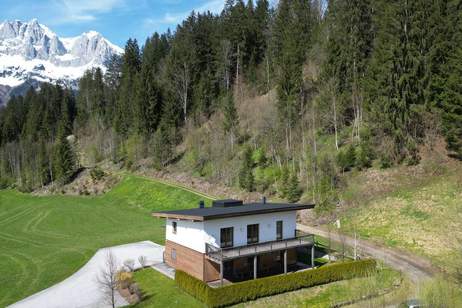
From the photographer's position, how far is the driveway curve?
2361 centimetres

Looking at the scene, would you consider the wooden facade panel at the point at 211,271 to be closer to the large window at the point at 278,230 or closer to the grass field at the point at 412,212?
the large window at the point at 278,230

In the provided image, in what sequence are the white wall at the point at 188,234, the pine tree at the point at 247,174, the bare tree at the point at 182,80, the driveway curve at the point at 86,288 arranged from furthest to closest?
the bare tree at the point at 182,80
the pine tree at the point at 247,174
the white wall at the point at 188,234
the driveway curve at the point at 86,288

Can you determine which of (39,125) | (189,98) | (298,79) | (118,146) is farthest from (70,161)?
(298,79)

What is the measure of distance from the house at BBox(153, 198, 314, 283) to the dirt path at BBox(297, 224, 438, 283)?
4.62 m

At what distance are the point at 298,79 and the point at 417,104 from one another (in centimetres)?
1843

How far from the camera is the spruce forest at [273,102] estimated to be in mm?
38625

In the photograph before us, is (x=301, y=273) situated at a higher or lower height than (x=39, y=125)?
lower

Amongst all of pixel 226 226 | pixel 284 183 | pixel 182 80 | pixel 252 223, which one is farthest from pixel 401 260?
pixel 182 80

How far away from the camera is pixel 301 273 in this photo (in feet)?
78.4

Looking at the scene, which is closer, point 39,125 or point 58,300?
point 58,300

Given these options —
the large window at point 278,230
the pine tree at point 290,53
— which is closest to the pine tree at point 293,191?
the pine tree at point 290,53

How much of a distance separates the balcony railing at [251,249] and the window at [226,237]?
1001 mm

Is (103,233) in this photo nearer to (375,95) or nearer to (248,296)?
(248,296)

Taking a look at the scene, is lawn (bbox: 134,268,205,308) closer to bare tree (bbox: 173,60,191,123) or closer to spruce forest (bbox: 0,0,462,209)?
spruce forest (bbox: 0,0,462,209)
